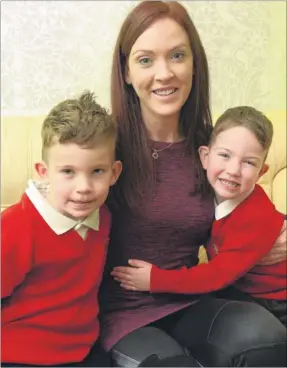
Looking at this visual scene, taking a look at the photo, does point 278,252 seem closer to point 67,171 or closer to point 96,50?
point 67,171

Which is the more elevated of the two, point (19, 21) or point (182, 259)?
point (19, 21)

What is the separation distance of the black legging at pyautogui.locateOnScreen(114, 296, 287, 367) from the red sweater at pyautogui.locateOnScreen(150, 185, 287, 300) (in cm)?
6

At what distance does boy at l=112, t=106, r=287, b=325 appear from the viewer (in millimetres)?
1241

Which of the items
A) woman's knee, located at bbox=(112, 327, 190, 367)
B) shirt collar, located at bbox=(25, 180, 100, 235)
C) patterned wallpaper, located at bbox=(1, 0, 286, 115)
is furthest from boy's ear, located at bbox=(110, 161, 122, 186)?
patterned wallpaper, located at bbox=(1, 0, 286, 115)

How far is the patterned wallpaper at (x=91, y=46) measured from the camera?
1976mm

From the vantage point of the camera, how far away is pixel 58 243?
111 cm

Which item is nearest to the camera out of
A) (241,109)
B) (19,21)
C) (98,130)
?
(98,130)

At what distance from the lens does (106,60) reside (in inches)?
80.7

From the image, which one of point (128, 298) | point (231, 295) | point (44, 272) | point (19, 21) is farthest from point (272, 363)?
point (19, 21)

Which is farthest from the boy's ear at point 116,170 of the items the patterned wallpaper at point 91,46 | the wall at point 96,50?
the patterned wallpaper at point 91,46

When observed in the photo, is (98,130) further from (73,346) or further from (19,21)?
(19,21)

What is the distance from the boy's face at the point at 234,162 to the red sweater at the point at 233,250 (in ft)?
0.20

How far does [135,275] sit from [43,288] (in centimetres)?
26

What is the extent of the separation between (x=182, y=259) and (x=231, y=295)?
19cm
